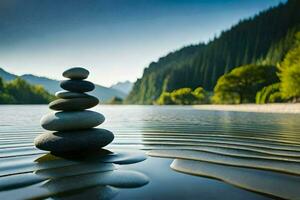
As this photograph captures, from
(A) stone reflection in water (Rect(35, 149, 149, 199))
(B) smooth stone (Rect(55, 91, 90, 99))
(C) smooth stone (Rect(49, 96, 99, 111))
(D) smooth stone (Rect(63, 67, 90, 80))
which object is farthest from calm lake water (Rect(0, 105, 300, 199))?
(D) smooth stone (Rect(63, 67, 90, 80))

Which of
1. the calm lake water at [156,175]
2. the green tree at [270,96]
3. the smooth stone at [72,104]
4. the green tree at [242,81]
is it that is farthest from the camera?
the green tree at [242,81]

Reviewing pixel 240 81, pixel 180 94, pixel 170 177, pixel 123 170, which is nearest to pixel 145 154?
pixel 123 170

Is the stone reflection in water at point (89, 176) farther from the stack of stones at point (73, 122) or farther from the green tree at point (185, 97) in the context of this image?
the green tree at point (185, 97)

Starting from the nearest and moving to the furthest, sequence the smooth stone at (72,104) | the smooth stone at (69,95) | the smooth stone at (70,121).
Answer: the smooth stone at (70,121) → the smooth stone at (72,104) → the smooth stone at (69,95)

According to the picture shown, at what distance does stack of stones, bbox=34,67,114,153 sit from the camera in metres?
6.40

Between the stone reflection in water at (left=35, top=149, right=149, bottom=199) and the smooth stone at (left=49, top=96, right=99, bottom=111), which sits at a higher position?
the smooth stone at (left=49, top=96, right=99, bottom=111)

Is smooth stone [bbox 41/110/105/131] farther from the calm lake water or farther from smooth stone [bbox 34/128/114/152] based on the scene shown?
the calm lake water

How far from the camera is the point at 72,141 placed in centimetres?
636

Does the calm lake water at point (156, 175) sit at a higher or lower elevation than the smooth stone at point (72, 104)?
lower

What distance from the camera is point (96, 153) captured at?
257 inches

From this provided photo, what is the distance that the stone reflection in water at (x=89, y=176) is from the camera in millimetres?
3619

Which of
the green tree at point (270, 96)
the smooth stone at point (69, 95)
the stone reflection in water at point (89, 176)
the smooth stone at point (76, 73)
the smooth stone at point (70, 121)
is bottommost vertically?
the stone reflection in water at point (89, 176)

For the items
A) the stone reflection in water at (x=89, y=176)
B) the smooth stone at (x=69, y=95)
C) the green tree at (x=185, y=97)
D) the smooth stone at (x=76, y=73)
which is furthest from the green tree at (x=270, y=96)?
the stone reflection in water at (x=89, y=176)

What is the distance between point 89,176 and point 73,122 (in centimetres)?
250
